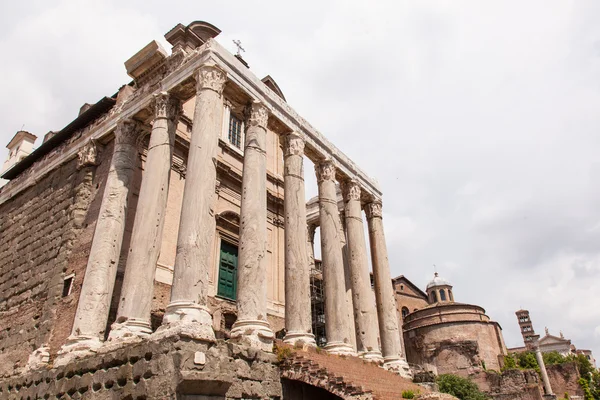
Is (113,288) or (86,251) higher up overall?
(86,251)

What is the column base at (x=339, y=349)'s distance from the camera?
1247 cm

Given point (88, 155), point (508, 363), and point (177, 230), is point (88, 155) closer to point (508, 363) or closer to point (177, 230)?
point (177, 230)

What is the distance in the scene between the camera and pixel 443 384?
85.4 feet

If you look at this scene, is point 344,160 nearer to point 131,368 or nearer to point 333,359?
point 333,359

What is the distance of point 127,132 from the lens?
13797mm

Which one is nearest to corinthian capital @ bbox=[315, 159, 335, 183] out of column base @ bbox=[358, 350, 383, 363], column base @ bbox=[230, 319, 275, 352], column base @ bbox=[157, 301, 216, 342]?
column base @ bbox=[358, 350, 383, 363]

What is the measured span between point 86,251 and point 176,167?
4.24 m

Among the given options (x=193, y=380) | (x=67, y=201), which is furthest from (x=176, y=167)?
(x=193, y=380)

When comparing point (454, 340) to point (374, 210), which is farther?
point (454, 340)

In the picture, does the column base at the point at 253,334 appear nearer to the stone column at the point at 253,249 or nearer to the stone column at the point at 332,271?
the stone column at the point at 253,249

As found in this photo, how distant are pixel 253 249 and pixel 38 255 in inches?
332

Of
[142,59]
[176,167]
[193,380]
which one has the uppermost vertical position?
[142,59]

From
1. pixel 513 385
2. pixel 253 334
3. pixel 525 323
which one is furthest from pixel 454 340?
pixel 525 323

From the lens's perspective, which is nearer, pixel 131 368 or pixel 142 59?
pixel 131 368
